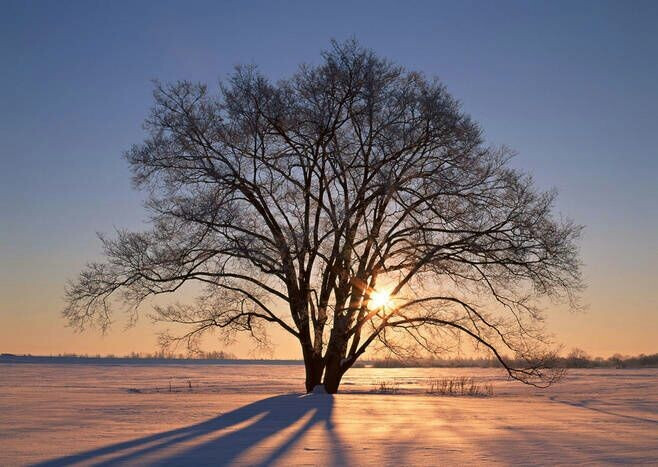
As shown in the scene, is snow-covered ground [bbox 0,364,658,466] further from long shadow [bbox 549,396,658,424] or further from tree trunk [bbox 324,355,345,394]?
tree trunk [bbox 324,355,345,394]

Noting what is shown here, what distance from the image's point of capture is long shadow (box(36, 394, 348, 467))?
861 centimetres

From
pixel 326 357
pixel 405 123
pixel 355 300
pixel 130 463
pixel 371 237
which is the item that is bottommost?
pixel 130 463

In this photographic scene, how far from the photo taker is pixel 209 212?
67.2 ft

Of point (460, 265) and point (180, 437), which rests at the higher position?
point (460, 265)

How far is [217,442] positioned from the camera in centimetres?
1012

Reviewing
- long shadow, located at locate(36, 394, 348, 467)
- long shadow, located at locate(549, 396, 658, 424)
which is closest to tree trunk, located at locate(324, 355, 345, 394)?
long shadow, located at locate(549, 396, 658, 424)

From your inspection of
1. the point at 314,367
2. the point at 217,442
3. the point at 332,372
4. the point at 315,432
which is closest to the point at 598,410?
the point at 332,372

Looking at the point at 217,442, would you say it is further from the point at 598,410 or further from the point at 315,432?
the point at 598,410

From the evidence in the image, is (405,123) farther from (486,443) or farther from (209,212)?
(486,443)

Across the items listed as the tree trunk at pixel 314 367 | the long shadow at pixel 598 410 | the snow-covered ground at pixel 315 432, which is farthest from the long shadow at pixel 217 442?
the tree trunk at pixel 314 367

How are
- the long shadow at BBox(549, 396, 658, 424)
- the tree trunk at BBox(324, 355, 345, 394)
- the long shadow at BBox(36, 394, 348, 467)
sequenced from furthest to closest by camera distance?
the tree trunk at BBox(324, 355, 345, 394)
the long shadow at BBox(549, 396, 658, 424)
the long shadow at BBox(36, 394, 348, 467)

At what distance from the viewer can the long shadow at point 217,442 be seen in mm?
8609

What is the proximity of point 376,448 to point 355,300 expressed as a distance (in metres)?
12.0

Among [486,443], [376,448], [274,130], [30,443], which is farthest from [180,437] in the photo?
[274,130]
